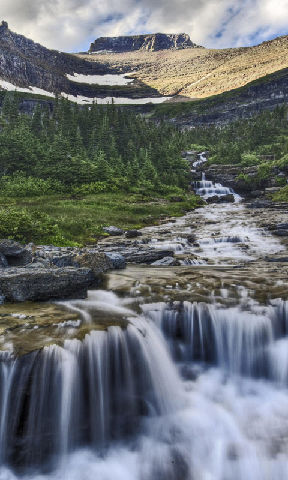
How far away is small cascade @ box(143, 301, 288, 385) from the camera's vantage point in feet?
28.2

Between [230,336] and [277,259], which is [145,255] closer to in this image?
[277,259]

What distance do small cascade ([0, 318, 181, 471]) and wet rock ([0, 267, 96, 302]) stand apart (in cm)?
278

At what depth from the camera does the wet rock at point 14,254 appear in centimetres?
1257

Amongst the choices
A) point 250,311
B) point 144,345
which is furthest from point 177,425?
point 250,311

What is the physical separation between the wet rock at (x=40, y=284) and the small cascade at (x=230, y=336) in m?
2.54

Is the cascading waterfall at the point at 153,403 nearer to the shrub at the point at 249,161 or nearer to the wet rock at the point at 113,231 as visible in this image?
the wet rock at the point at 113,231

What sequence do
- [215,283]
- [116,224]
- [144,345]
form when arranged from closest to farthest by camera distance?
[144,345] < [215,283] < [116,224]

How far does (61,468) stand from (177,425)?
8.20 feet

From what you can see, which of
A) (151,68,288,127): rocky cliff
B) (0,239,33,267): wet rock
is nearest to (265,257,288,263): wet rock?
(0,239,33,267): wet rock

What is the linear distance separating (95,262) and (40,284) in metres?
3.76

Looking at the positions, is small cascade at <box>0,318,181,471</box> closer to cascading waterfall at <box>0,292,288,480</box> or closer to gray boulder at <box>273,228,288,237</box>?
cascading waterfall at <box>0,292,288,480</box>

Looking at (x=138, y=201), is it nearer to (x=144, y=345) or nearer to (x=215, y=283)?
(x=215, y=283)

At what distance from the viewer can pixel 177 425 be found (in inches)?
276

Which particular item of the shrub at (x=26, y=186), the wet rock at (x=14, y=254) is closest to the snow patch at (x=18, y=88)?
the shrub at (x=26, y=186)
